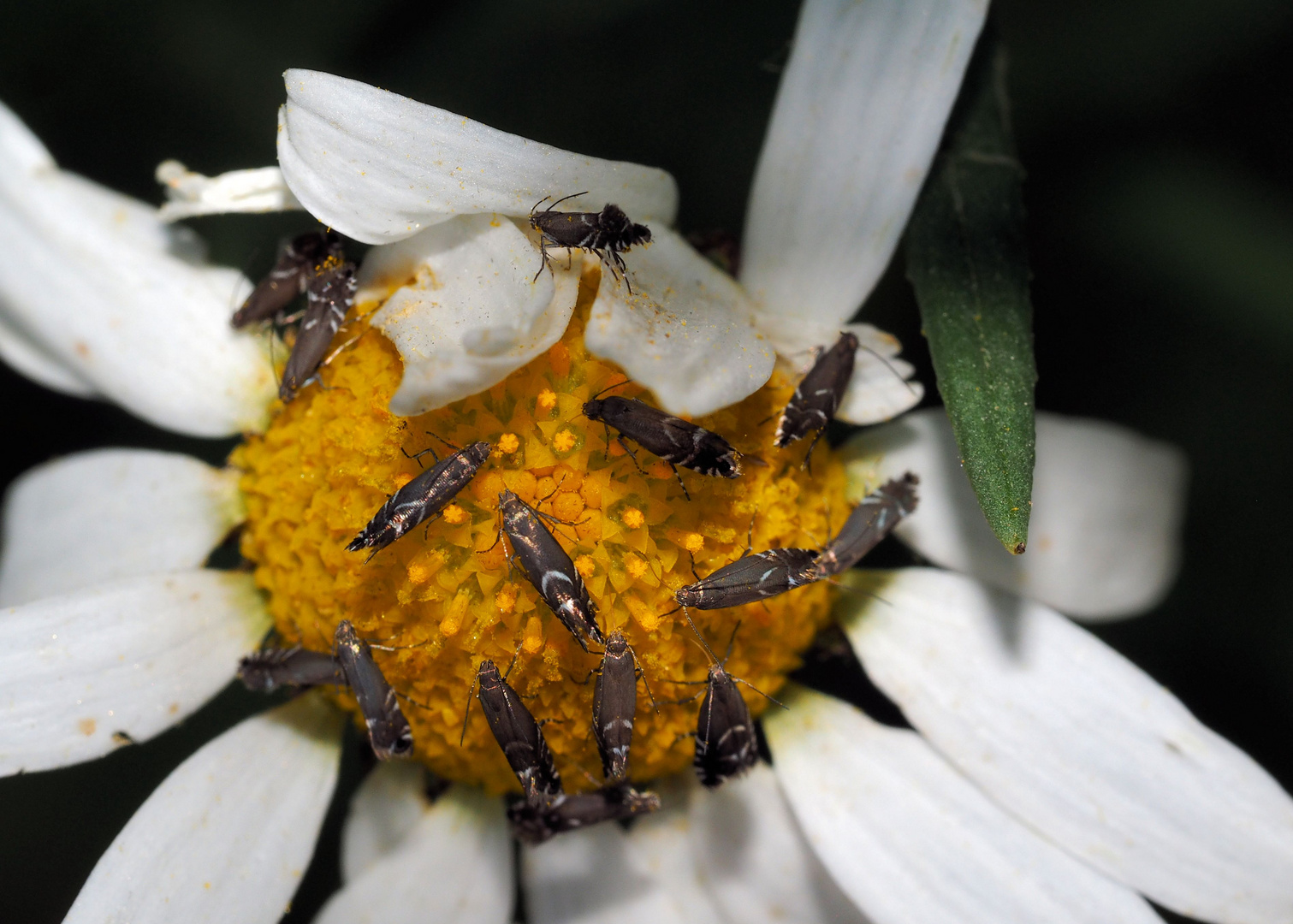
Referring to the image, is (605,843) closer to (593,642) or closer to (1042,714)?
(593,642)

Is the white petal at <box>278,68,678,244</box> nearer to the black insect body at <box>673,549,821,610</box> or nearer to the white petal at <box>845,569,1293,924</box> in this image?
the black insect body at <box>673,549,821,610</box>

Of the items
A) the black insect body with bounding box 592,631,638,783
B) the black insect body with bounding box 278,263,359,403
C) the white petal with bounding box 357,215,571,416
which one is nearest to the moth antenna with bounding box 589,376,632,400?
the white petal with bounding box 357,215,571,416

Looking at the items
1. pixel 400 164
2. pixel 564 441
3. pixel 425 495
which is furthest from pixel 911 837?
pixel 400 164

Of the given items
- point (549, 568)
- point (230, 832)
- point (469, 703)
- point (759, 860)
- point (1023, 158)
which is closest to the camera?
point (549, 568)

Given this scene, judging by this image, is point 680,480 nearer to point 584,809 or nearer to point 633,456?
point 633,456

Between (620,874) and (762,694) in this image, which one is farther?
(620,874)
